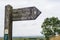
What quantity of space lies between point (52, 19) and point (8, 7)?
36.1 feet

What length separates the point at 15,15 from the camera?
5.45 m

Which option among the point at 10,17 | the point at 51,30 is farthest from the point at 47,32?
the point at 10,17

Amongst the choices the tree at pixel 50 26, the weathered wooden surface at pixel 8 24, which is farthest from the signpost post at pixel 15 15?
the tree at pixel 50 26

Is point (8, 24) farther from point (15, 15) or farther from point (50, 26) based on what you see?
point (50, 26)

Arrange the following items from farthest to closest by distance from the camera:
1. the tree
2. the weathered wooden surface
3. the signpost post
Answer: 1. the tree
2. the weathered wooden surface
3. the signpost post

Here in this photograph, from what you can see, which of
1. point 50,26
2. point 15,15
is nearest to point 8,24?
point 15,15

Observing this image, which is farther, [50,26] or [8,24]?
[50,26]

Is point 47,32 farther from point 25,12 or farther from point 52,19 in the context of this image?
point 25,12

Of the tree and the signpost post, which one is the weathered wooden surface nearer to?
the signpost post

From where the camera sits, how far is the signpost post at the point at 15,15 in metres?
5.24

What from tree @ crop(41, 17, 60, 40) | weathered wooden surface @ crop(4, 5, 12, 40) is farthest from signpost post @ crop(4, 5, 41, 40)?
tree @ crop(41, 17, 60, 40)

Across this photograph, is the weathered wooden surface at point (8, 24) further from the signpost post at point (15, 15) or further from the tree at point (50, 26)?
the tree at point (50, 26)

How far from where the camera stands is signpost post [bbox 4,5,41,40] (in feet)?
17.2

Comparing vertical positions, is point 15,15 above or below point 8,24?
above
